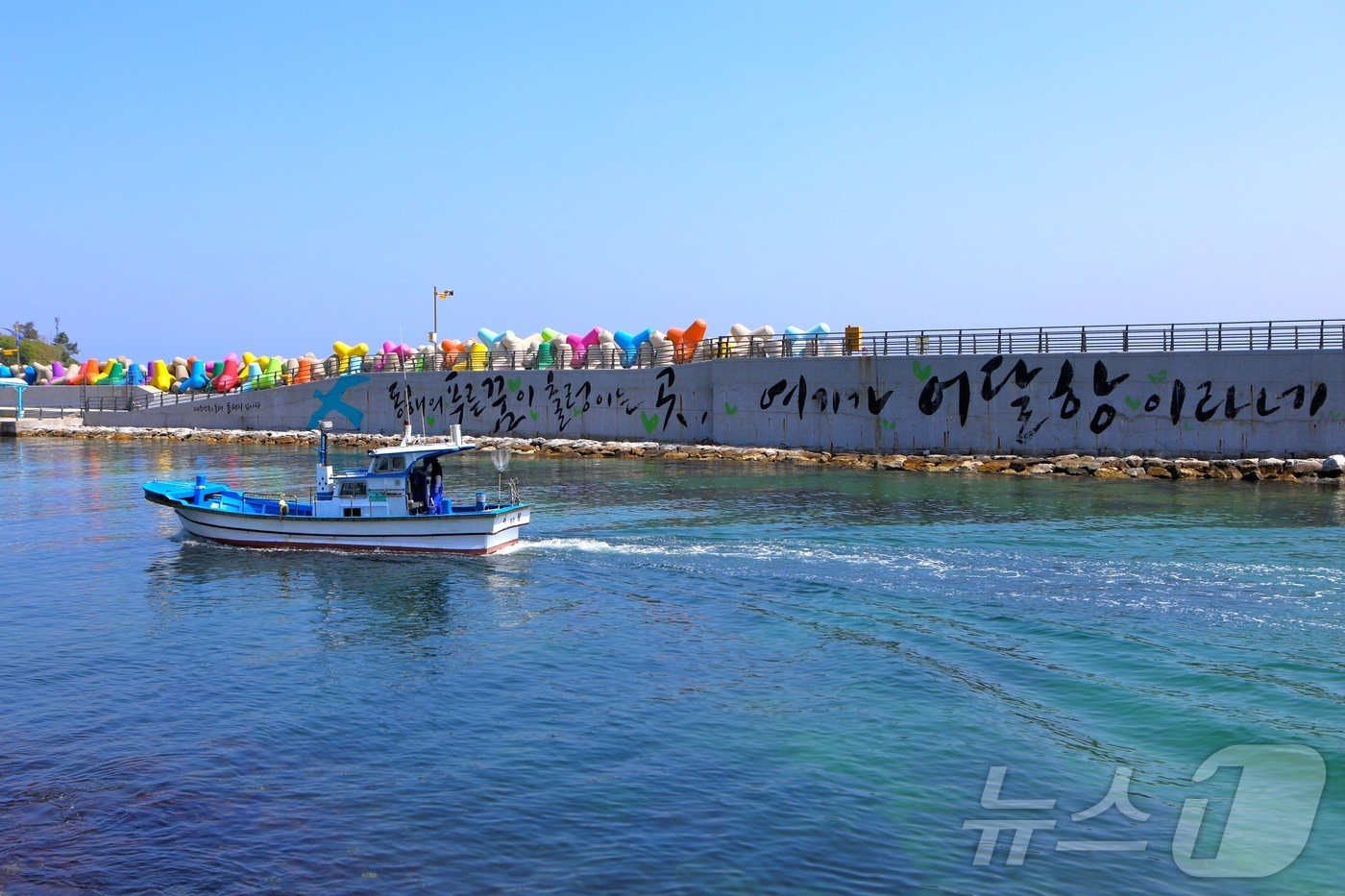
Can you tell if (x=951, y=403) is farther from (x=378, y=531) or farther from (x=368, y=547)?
(x=368, y=547)

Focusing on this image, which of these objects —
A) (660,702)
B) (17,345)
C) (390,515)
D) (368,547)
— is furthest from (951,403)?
(17,345)

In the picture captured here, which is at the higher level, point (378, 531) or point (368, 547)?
point (378, 531)

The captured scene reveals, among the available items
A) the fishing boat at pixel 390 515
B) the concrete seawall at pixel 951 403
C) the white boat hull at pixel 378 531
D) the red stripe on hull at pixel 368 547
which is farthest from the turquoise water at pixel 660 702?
the concrete seawall at pixel 951 403

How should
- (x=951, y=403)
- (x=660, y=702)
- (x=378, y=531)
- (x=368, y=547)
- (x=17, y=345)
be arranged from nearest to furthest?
1. (x=660, y=702)
2. (x=378, y=531)
3. (x=368, y=547)
4. (x=951, y=403)
5. (x=17, y=345)

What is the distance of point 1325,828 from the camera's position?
1308 cm

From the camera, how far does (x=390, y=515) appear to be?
31.1 meters

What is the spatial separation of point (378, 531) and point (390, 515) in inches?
20.5

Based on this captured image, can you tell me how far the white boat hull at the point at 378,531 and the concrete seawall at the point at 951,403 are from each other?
7749 millimetres

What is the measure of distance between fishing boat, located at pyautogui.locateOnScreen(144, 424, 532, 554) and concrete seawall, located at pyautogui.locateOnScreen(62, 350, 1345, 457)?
7362mm

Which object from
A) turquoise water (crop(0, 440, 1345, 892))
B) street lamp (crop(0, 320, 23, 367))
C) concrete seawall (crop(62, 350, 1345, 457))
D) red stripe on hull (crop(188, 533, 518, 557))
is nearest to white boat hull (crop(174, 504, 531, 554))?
red stripe on hull (crop(188, 533, 518, 557))

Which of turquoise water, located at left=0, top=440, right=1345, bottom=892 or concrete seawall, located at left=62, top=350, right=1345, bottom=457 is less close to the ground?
concrete seawall, located at left=62, top=350, right=1345, bottom=457

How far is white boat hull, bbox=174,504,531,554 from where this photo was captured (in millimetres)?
30438

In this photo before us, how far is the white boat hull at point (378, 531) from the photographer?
99.9ft

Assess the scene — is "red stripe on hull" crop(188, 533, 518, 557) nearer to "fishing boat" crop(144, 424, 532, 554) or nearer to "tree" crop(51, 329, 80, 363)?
"fishing boat" crop(144, 424, 532, 554)
